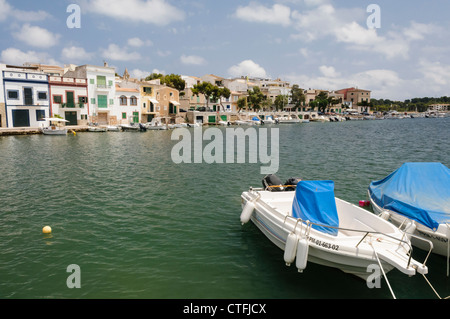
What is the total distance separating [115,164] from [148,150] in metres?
9.72

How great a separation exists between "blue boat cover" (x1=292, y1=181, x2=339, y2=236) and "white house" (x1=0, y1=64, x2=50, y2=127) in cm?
5931

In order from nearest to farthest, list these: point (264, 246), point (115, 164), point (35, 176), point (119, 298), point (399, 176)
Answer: point (119, 298)
point (264, 246)
point (399, 176)
point (35, 176)
point (115, 164)

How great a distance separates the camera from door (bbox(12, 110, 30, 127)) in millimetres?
55750

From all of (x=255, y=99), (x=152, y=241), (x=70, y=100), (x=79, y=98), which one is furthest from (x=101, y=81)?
(x=152, y=241)

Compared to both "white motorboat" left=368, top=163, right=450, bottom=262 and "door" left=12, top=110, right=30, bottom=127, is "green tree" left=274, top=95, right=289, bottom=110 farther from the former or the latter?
"white motorboat" left=368, top=163, right=450, bottom=262

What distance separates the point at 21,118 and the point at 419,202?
63.1 metres

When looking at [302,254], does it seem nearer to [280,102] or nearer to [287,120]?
[287,120]

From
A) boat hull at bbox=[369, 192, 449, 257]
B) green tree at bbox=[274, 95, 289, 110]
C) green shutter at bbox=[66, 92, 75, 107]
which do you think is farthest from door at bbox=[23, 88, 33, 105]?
green tree at bbox=[274, 95, 289, 110]

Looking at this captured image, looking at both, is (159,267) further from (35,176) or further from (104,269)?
(35,176)

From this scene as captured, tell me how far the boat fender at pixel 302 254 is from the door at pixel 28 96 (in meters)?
61.4

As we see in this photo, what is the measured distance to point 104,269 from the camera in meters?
10.1
